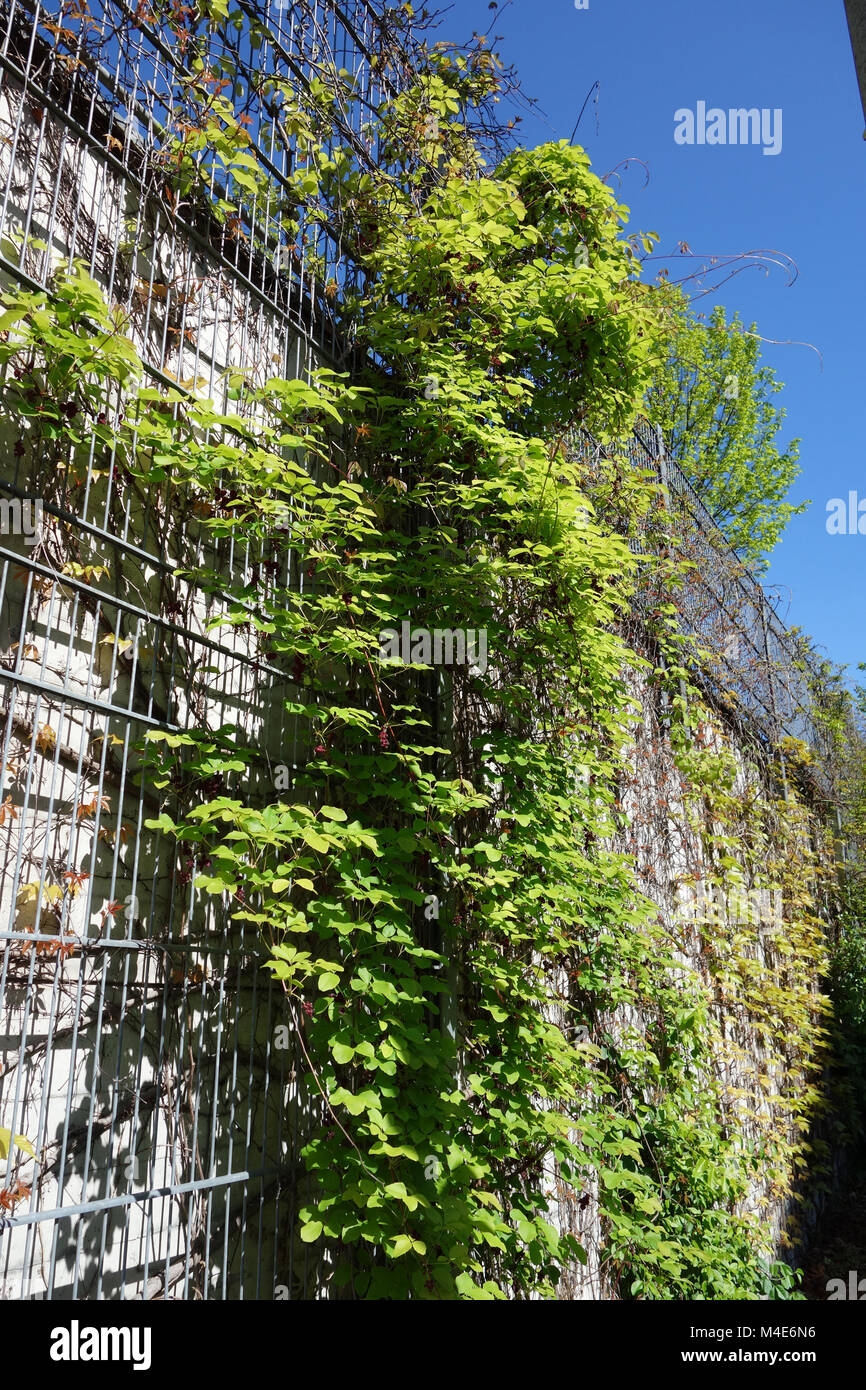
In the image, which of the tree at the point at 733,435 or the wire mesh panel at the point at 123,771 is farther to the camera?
the tree at the point at 733,435

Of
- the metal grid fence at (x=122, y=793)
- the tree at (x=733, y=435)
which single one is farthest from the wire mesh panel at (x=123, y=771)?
the tree at (x=733, y=435)

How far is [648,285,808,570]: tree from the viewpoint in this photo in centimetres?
1677

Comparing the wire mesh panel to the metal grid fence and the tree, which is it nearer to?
the metal grid fence

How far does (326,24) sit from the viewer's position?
3.53 m

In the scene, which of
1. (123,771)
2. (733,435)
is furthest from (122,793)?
(733,435)

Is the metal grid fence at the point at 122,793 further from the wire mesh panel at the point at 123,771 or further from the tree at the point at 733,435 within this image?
the tree at the point at 733,435

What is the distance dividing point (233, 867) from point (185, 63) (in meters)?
2.45

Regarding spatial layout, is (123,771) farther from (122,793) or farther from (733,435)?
(733,435)

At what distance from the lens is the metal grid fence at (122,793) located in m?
1.91

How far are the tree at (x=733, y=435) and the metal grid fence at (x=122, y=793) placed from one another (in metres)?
15.3

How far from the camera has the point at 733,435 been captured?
16953mm

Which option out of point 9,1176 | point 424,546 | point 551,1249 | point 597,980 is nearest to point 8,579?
point 9,1176

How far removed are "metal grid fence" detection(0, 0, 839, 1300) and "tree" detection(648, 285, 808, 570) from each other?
1526 centimetres

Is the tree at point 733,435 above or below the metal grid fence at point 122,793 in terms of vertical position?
above
